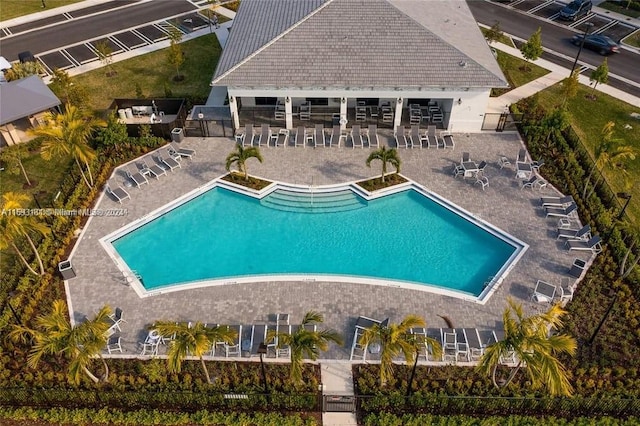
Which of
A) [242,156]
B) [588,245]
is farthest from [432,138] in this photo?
[242,156]

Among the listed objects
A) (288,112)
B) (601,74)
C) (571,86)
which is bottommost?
(288,112)

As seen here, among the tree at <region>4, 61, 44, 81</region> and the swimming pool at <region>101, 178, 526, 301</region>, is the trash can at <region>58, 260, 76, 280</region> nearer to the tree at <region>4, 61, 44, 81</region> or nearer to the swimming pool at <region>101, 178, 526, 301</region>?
the swimming pool at <region>101, 178, 526, 301</region>

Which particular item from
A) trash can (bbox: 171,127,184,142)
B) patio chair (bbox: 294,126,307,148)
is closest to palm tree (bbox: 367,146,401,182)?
patio chair (bbox: 294,126,307,148)

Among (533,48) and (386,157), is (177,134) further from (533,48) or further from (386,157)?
(533,48)

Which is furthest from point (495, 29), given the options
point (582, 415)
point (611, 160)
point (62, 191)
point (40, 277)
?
point (40, 277)

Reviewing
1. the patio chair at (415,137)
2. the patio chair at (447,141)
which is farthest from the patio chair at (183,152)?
the patio chair at (447,141)

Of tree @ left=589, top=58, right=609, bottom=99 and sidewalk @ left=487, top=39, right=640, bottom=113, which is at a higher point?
tree @ left=589, top=58, right=609, bottom=99
